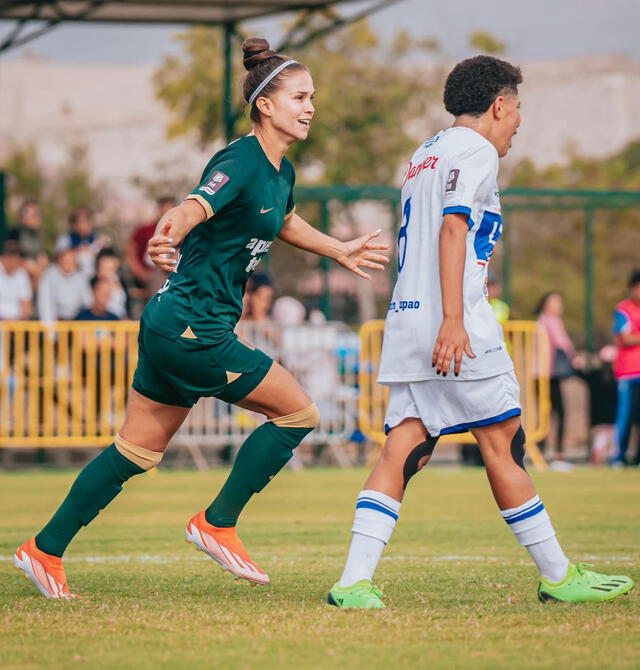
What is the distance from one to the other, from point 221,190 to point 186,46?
106ft

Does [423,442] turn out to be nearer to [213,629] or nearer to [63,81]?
[213,629]

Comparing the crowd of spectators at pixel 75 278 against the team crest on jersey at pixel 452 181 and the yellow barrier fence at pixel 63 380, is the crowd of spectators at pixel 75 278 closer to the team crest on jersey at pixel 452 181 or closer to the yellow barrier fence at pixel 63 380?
the yellow barrier fence at pixel 63 380

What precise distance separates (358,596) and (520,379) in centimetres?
1033

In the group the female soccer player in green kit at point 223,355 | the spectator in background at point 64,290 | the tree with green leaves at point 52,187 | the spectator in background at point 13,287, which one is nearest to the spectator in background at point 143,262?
the spectator in background at point 64,290

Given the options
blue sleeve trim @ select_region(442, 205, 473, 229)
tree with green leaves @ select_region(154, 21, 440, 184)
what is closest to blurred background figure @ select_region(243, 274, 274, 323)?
blue sleeve trim @ select_region(442, 205, 473, 229)

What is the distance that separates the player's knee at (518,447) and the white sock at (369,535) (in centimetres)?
51

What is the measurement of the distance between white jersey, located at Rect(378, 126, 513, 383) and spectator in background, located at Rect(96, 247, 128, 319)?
9847 millimetres

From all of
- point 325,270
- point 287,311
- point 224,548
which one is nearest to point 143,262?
point 287,311

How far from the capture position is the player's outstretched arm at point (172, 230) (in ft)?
16.1

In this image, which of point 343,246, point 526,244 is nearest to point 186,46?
point 526,244

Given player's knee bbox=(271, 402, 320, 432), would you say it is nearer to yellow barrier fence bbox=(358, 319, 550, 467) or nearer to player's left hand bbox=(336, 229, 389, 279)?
player's left hand bbox=(336, 229, 389, 279)

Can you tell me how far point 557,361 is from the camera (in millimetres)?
16016

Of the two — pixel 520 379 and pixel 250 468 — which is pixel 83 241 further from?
pixel 250 468

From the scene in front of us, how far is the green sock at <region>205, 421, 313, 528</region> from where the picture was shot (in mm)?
5730
